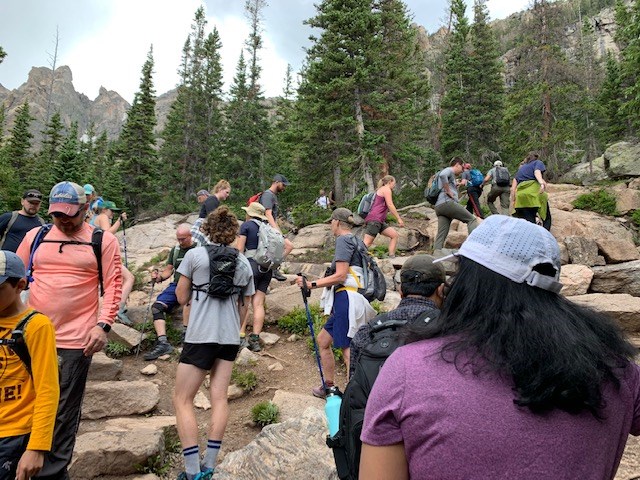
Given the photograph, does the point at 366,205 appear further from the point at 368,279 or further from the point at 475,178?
the point at 368,279

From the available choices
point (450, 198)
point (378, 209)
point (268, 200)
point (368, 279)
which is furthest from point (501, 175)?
point (368, 279)

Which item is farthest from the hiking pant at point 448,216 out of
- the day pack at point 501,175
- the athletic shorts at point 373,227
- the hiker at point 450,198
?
the day pack at point 501,175

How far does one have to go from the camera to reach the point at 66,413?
10.5 ft

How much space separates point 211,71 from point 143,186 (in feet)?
46.2

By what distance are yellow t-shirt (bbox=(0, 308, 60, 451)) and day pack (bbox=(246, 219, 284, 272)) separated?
14.3 feet

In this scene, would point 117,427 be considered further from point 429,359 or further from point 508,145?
point 508,145

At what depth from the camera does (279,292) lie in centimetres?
910

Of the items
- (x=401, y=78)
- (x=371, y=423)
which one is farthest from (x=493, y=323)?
(x=401, y=78)

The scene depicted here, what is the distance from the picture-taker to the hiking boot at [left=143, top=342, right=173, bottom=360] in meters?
6.82

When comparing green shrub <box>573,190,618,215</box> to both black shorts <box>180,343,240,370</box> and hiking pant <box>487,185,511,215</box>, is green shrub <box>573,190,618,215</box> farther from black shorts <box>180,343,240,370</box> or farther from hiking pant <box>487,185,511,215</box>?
black shorts <box>180,343,240,370</box>

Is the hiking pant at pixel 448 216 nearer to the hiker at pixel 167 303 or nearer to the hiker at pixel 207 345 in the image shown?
the hiker at pixel 167 303

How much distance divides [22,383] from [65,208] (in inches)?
55.6

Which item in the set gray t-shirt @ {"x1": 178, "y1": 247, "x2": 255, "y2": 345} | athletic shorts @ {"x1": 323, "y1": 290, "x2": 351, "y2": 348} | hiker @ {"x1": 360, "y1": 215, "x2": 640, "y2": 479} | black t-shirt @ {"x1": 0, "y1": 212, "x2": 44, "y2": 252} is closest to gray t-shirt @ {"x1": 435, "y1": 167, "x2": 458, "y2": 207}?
athletic shorts @ {"x1": 323, "y1": 290, "x2": 351, "y2": 348}

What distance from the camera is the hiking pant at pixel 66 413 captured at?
2975mm
